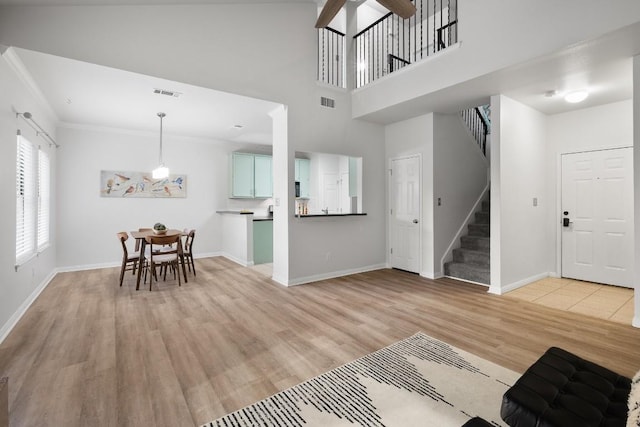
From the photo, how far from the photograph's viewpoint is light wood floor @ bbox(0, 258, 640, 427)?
1.95 m

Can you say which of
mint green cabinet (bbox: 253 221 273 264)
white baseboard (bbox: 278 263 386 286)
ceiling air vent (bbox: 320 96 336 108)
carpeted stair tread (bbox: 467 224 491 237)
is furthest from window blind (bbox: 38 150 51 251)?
carpeted stair tread (bbox: 467 224 491 237)

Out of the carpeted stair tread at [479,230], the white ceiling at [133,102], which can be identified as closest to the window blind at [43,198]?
the white ceiling at [133,102]

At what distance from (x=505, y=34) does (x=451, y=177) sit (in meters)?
2.39

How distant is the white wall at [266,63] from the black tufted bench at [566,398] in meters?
3.53

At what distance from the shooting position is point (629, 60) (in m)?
3.11

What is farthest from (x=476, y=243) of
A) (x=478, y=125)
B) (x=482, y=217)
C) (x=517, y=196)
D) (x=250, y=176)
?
(x=250, y=176)

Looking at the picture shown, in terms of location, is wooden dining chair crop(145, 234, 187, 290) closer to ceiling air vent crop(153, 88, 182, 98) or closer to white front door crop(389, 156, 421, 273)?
ceiling air vent crop(153, 88, 182, 98)

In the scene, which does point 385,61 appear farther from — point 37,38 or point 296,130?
point 37,38

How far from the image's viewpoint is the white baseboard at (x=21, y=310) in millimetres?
2869

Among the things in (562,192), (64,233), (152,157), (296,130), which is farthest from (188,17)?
(562,192)

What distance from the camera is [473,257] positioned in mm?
5023

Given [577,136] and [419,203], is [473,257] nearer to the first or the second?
[419,203]

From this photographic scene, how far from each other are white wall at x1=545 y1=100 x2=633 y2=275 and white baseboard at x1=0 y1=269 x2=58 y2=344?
715 cm

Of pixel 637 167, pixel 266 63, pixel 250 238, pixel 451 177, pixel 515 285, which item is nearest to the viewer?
pixel 637 167
